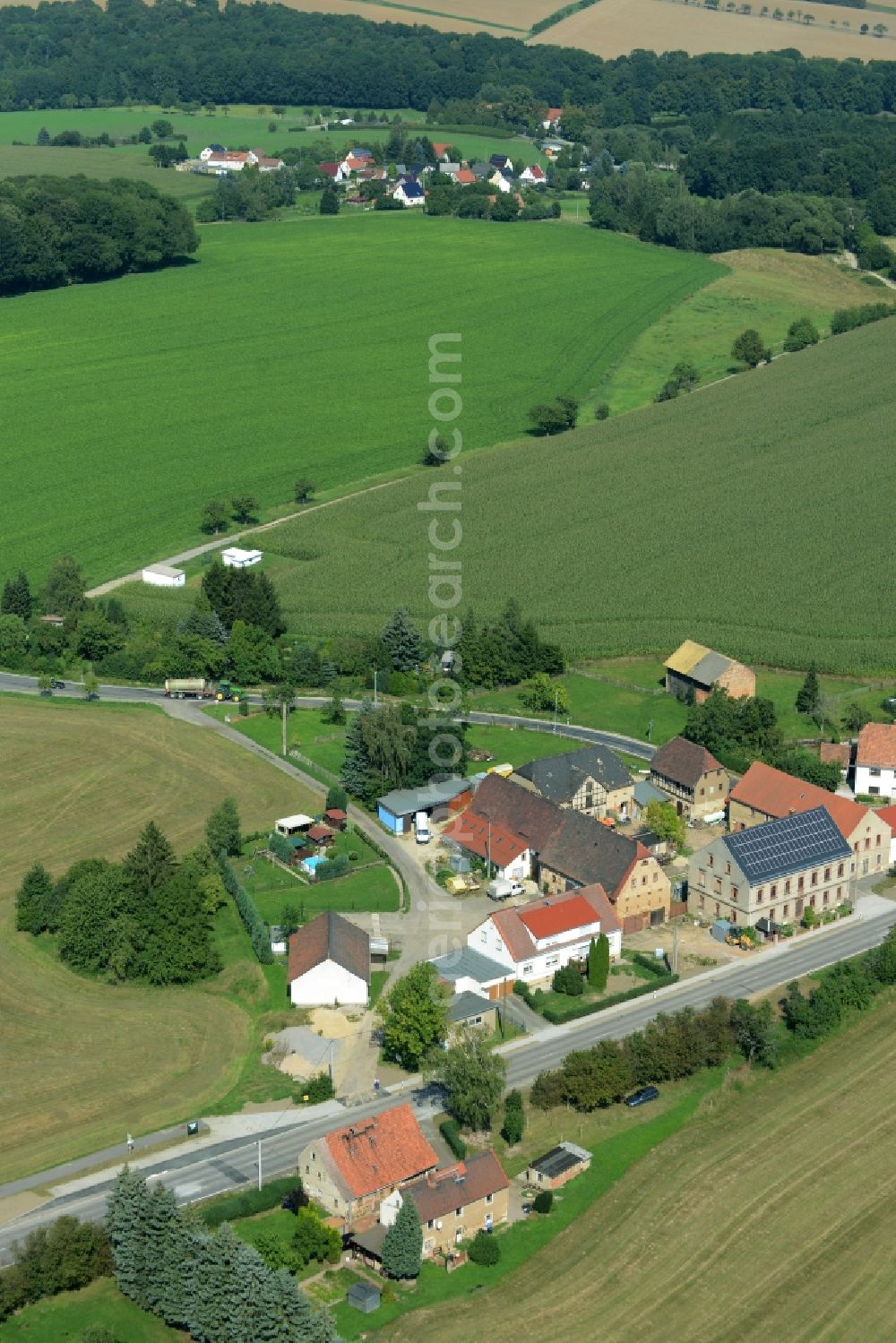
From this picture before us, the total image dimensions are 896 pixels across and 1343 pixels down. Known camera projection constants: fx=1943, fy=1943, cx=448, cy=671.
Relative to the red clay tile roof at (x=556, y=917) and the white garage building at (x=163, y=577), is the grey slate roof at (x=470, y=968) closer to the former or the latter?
the red clay tile roof at (x=556, y=917)

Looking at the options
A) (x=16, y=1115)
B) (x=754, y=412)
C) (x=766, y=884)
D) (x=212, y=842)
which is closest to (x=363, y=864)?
(x=212, y=842)

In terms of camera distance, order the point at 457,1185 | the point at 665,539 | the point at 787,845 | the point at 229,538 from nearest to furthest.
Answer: the point at 457,1185
the point at 787,845
the point at 665,539
the point at 229,538

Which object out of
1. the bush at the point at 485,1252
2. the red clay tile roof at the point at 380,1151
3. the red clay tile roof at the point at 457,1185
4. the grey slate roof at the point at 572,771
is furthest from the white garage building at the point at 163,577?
the bush at the point at 485,1252

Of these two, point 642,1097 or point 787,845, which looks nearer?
point 642,1097

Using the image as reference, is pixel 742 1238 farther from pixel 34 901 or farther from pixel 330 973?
pixel 34 901

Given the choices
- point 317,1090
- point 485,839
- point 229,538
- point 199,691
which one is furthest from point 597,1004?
point 229,538

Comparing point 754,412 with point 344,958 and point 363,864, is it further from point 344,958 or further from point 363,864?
point 344,958

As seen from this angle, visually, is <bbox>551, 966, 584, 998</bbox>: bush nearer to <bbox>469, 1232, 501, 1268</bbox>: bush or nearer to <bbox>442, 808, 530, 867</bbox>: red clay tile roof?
<bbox>442, 808, 530, 867</bbox>: red clay tile roof
